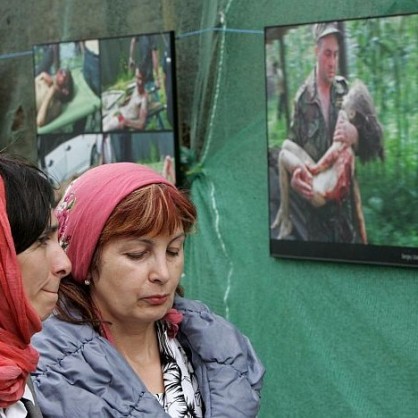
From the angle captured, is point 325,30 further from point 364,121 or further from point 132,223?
point 132,223

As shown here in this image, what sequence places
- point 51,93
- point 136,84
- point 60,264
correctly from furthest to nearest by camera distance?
point 51,93 < point 136,84 < point 60,264

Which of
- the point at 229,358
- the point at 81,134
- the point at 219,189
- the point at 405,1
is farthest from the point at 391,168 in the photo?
the point at 81,134

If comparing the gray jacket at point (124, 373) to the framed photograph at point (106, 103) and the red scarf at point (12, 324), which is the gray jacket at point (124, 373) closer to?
the red scarf at point (12, 324)

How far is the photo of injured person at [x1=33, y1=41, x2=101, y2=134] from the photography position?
4.68 meters

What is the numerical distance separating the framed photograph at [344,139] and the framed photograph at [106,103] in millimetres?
644

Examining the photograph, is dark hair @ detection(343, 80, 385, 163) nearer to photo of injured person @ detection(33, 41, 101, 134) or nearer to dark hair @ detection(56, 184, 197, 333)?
dark hair @ detection(56, 184, 197, 333)

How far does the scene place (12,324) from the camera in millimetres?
1947

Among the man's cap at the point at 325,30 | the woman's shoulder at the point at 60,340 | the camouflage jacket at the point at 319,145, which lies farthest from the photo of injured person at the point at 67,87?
the woman's shoulder at the point at 60,340

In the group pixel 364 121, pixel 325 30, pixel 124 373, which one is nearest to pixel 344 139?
pixel 364 121

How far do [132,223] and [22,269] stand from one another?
1.42 ft

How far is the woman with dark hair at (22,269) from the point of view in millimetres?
1912

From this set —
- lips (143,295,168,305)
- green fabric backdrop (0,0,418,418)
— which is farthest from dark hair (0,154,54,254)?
green fabric backdrop (0,0,418,418)

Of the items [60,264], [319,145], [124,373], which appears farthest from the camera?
[319,145]

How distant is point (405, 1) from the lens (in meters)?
3.41
